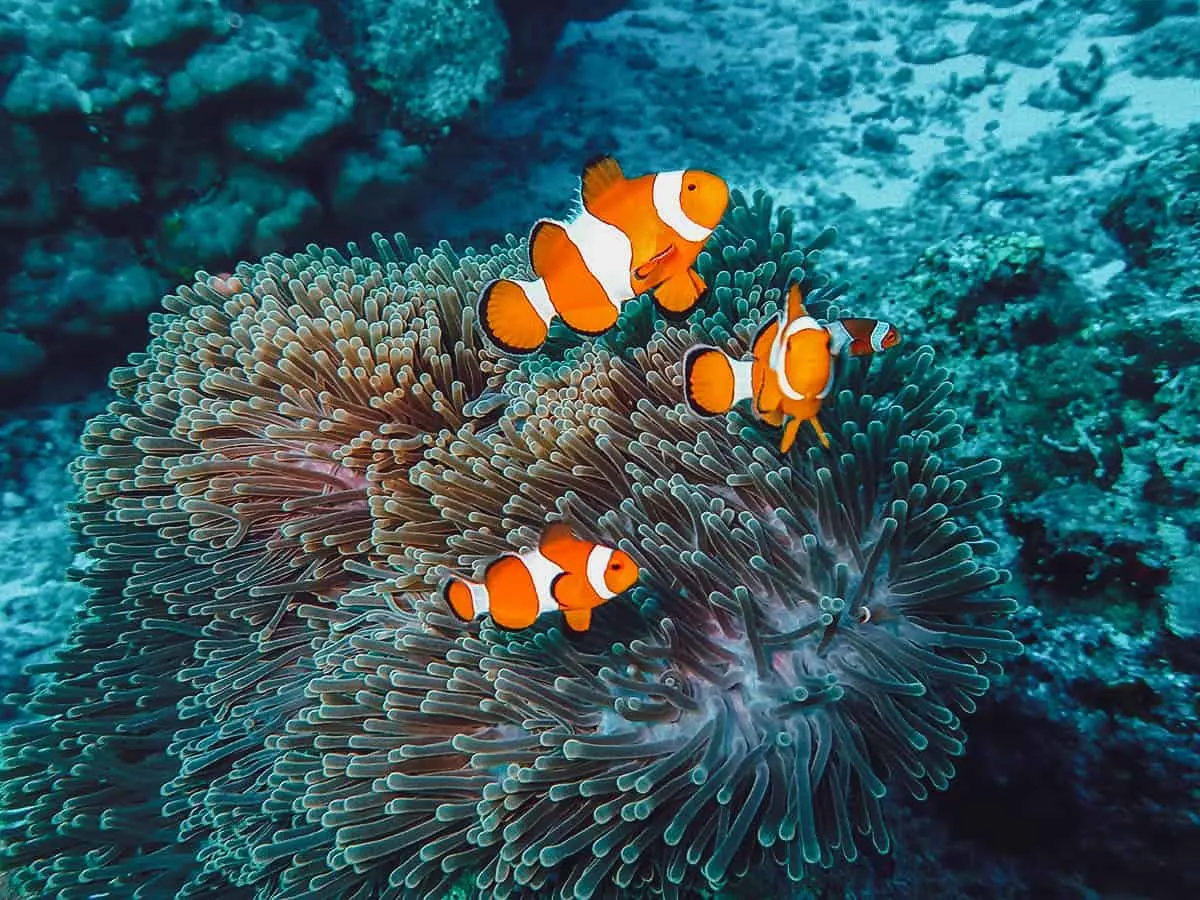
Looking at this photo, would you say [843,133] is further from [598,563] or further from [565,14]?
[598,563]

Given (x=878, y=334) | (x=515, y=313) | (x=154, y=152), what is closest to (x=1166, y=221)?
(x=878, y=334)

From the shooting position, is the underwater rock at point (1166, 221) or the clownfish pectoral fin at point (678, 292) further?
the underwater rock at point (1166, 221)

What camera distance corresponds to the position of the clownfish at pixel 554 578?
63.0 inches

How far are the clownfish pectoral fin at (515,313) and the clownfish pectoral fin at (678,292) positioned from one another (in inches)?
10.2

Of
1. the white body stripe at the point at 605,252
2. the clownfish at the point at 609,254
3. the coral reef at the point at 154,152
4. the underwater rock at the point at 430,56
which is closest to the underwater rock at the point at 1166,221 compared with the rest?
the clownfish at the point at 609,254

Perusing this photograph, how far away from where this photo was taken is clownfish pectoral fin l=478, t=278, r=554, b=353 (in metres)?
1.76

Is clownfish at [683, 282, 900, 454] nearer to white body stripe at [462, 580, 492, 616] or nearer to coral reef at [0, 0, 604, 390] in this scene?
white body stripe at [462, 580, 492, 616]

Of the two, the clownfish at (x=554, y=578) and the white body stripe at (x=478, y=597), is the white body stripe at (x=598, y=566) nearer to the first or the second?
the clownfish at (x=554, y=578)

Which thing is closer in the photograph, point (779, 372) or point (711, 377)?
point (779, 372)

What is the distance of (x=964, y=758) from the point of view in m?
2.57

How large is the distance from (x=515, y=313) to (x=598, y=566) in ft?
2.03

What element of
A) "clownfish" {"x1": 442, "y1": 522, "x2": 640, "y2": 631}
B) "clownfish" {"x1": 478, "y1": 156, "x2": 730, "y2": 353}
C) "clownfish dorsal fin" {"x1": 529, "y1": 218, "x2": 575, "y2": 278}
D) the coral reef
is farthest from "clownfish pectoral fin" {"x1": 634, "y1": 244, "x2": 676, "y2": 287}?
the coral reef

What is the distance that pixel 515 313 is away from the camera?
178cm

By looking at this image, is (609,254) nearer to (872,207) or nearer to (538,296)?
(538,296)
